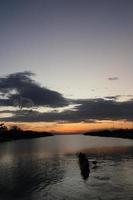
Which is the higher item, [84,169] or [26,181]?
[84,169]

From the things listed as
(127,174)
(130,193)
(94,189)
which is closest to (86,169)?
(127,174)

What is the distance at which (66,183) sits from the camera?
72.4 metres

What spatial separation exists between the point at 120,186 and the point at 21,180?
25.5 m

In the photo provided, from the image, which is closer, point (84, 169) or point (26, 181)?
point (26, 181)

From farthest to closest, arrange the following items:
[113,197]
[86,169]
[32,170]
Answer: [32,170], [86,169], [113,197]

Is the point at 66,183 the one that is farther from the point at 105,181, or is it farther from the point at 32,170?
the point at 32,170

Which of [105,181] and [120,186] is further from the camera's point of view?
[105,181]

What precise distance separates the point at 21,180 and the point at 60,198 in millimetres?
23505

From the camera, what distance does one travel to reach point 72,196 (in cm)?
5788

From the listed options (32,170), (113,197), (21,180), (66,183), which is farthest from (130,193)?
(32,170)

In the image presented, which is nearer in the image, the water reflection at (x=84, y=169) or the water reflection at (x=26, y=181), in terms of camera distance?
the water reflection at (x=26, y=181)

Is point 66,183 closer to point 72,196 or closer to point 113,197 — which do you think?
point 72,196

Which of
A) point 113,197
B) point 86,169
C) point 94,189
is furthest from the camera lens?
point 86,169

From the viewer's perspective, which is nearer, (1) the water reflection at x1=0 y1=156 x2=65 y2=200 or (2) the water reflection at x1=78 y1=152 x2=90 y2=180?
(1) the water reflection at x1=0 y1=156 x2=65 y2=200
